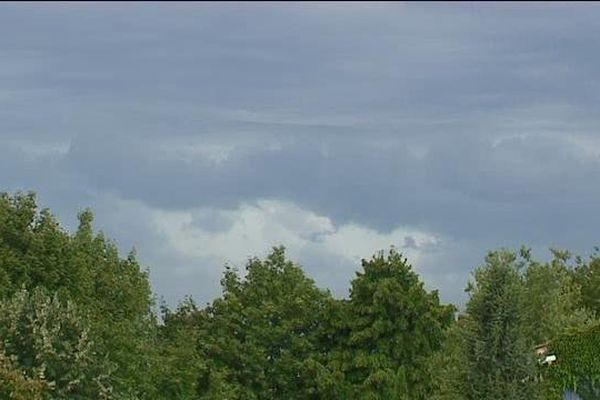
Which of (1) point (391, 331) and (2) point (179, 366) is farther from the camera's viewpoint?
(1) point (391, 331)

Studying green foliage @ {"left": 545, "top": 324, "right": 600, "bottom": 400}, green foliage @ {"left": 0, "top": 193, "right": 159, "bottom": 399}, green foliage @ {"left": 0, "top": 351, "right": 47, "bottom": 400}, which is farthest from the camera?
green foliage @ {"left": 0, "top": 193, "right": 159, "bottom": 399}

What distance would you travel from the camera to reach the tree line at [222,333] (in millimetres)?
45719

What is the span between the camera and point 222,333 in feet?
188

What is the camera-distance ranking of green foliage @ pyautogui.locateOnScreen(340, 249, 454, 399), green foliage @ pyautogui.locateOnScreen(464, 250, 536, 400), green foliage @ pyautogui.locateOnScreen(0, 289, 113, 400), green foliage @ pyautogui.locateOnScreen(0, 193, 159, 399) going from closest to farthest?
green foliage @ pyautogui.locateOnScreen(464, 250, 536, 400), green foliage @ pyautogui.locateOnScreen(0, 289, 113, 400), green foliage @ pyautogui.locateOnScreen(0, 193, 159, 399), green foliage @ pyautogui.locateOnScreen(340, 249, 454, 399)

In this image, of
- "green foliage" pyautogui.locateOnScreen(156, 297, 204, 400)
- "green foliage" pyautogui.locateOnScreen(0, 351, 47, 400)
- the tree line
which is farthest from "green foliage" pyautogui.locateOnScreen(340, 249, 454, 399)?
"green foliage" pyautogui.locateOnScreen(0, 351, 47, 400)

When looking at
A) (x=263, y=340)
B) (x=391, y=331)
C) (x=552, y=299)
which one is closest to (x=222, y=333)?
(x=263, y=340)

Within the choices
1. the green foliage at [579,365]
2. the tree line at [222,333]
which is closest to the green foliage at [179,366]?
the tree line at [222,333]

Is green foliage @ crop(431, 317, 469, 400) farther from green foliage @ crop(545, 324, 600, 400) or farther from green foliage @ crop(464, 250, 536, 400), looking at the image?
green foliage @ crop(545, 324, 600, 400)

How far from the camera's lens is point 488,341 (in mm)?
36188

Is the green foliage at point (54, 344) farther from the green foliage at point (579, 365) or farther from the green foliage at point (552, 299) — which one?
the green foliage at point (552, 299)

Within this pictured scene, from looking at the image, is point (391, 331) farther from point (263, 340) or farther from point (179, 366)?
point (179, 366)

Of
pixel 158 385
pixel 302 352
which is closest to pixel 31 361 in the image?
pixel 158 385

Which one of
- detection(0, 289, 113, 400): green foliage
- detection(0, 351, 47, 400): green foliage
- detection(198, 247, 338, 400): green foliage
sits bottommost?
detection(0, 351, 47, 400): green foliage

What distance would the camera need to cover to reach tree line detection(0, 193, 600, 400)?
45.7 metres
